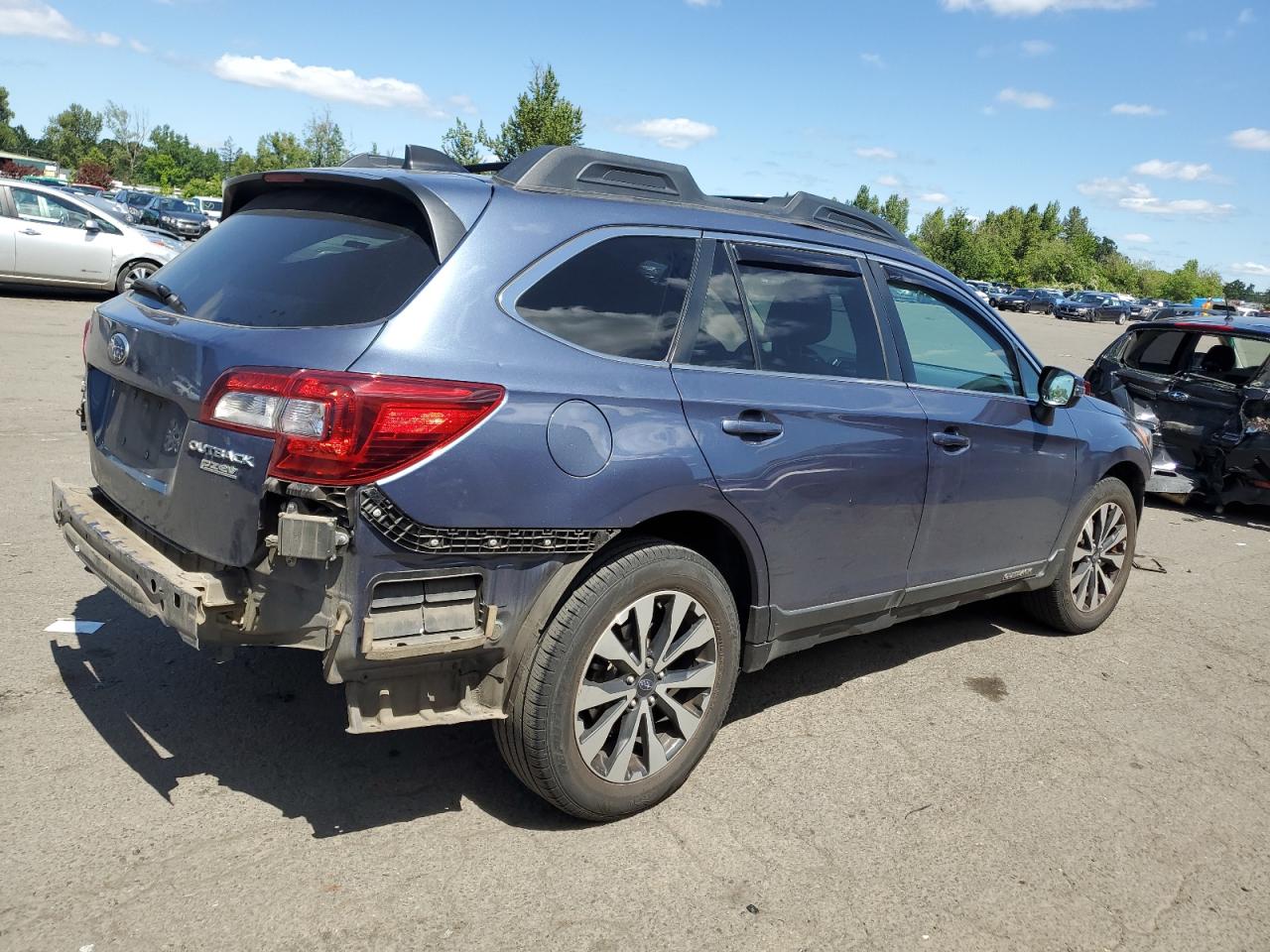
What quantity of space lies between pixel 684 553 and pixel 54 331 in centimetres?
1241

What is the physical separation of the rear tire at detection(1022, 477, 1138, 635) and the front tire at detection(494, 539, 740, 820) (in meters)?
2.58

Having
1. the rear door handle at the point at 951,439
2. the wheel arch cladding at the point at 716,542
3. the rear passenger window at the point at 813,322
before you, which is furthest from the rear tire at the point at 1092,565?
the wheel arch cladding at the point at 716,542

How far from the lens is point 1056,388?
16.0 ft

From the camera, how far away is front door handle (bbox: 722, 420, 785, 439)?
11.3ft

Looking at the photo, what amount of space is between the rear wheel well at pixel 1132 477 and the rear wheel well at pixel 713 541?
2.85 metres

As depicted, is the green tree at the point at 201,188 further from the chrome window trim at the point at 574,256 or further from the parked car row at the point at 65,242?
the chrome window trim at the point at 574,256

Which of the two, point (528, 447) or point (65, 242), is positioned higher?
point (528, 447)

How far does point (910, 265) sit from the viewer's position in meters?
4.49

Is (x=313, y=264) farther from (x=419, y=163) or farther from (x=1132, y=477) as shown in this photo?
(x=1132, y=477)

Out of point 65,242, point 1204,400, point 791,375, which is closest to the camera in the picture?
point 791,375

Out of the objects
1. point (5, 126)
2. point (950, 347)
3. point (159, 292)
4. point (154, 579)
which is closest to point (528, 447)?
point (154, 579)

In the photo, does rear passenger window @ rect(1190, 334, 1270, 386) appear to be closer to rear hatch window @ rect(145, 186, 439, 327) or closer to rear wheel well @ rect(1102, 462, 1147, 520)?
rear wheel well @ rect(1102, 462, 1147, 520)

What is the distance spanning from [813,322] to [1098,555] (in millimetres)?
2656

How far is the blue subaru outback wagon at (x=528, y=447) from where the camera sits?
9.16ft
